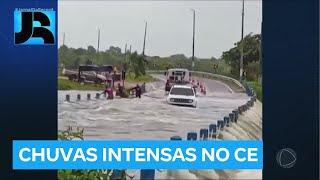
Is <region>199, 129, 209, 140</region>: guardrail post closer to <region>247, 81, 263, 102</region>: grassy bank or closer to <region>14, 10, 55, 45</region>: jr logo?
<region>247, 81, 263, 102</region>: grassy bank

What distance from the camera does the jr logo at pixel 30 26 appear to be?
15.3ft

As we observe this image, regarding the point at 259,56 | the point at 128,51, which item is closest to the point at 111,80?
the point at 128,51

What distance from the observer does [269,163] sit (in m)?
4.81

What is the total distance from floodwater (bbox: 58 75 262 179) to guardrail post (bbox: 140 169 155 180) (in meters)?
0.05

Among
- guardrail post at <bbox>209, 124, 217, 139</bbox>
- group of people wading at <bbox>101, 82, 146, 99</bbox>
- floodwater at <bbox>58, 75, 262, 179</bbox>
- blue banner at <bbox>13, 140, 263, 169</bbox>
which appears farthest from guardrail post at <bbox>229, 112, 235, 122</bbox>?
group of people wading at <bbox>101, 82, 146, 99</bbox>

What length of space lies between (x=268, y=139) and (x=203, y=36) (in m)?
1.11

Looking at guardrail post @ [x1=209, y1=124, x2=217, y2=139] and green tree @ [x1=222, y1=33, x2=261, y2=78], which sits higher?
green tree @ [x1=222, y1=33, x2=261, y2=78]

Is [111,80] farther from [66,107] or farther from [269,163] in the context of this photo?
[269,163]

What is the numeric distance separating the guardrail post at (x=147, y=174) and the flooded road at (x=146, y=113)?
11.6 inches

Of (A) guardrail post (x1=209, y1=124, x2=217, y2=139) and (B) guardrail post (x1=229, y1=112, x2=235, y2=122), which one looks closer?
(A) guardrail post (x1=209, y1=124, x2=217, y2=139)

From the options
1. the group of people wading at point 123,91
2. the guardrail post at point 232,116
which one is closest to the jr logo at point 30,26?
the group of people wading at point 123,91

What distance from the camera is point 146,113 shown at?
4961 millimetres

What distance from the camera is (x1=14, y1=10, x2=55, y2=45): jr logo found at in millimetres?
4668

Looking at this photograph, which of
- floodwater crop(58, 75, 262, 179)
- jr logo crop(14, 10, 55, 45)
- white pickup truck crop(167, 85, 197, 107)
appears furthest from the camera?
white pickup truck crop(167, 85, 197, 107)
